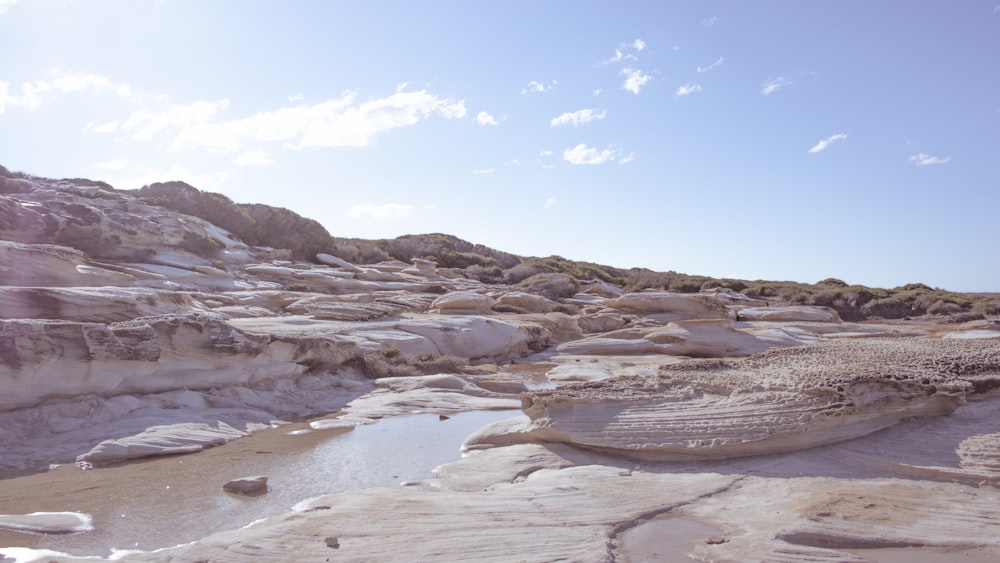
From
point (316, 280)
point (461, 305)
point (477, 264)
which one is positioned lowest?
point (461, 305)

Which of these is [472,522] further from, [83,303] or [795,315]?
[795,315]

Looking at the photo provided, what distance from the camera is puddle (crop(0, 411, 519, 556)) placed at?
16.0 ft

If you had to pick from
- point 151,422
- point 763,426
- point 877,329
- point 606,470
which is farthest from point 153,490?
point 877,329

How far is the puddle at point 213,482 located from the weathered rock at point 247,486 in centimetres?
9

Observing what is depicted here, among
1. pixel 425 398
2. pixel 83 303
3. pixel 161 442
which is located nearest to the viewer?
pixel 161 442

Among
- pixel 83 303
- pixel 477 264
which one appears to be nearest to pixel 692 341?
pixel 83 303

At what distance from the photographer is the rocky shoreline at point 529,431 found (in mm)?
4391

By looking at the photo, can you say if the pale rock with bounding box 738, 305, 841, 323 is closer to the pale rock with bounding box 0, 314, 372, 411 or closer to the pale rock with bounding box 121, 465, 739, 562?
the pale rock with bounding box 0, 314, 372, 411

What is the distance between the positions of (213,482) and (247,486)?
0.61 m

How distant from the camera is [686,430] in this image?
6207 millimetres

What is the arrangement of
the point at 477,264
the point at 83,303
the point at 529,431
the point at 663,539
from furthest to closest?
the point at 477,264 → the point at 83,303 → the point at 529,431 → the point at 663,539

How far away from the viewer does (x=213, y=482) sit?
6.17 metres

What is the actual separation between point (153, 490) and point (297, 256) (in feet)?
78.5

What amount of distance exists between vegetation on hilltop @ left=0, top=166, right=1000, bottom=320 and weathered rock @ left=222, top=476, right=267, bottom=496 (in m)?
22.0
